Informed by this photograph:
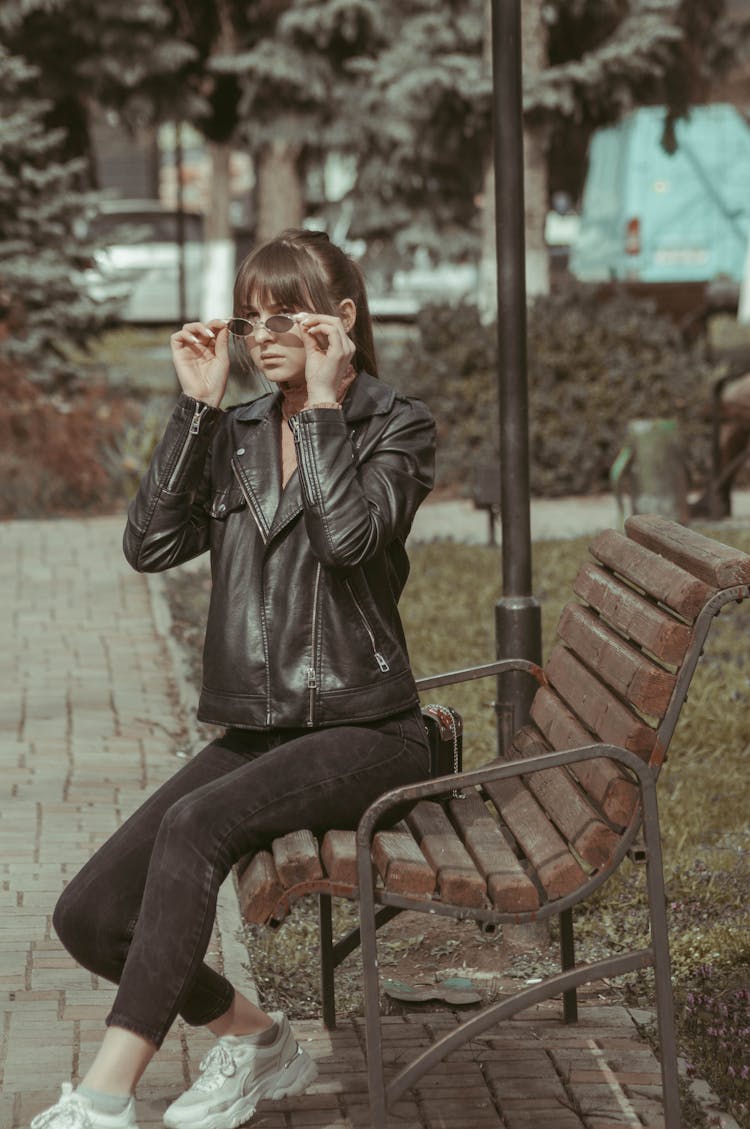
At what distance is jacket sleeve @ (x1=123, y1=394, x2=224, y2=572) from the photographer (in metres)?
3.67

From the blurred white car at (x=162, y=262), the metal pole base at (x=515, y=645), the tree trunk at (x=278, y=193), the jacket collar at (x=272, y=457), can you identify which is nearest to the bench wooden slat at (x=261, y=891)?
the jacket collar at (x=272, y=457)

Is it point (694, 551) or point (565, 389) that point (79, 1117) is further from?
point (565, 389)

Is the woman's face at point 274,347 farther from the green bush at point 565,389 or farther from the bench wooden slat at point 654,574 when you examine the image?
the green bush at point 565,389

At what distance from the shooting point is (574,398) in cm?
1348

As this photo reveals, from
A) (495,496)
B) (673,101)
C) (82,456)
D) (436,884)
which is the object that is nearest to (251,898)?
(436,884)

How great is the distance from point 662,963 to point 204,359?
4.87 feet

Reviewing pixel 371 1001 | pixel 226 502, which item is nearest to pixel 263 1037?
pixel 371 1001

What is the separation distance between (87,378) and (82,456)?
2915 millimetres

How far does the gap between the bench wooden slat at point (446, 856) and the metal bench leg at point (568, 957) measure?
0.46 m

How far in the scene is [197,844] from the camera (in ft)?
10.8

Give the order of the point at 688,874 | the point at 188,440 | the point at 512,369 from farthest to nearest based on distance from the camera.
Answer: the point at 688,874 < the point at 512,369 < the point at 188,440

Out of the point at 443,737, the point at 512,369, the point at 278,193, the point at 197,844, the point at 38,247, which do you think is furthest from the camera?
the point at 278,193

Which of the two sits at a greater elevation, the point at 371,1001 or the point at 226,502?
the point at 226,502

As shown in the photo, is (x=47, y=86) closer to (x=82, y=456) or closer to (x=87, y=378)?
(x=87, y=378)
